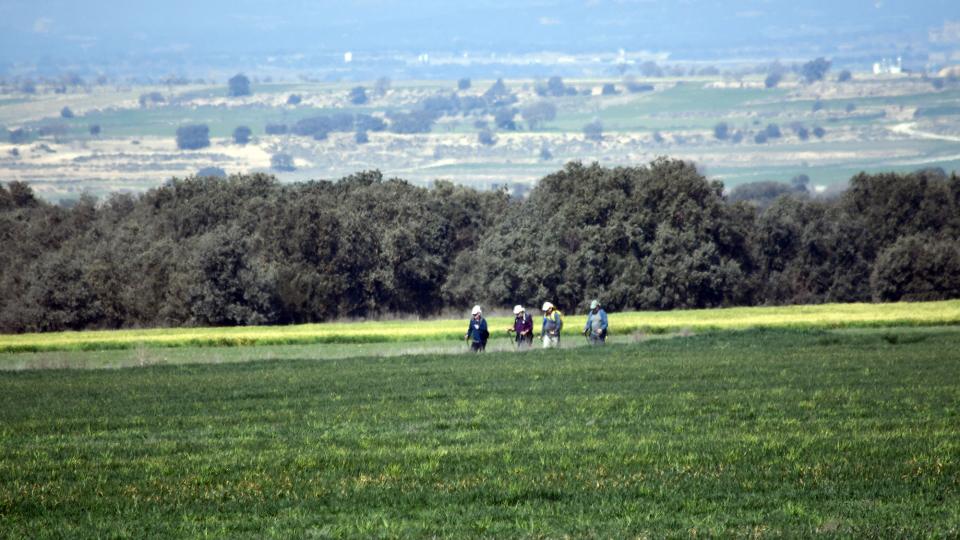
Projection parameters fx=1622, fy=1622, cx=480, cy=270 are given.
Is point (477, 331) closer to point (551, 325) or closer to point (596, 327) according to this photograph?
point (551, 325)

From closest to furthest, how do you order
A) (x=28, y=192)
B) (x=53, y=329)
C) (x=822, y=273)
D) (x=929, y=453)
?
(x=929, y=453)
(x=53, y=329)
(x=822, y=273)
(x=28, y=192)

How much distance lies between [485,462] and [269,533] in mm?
5052

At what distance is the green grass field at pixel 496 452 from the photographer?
1781 centimetres

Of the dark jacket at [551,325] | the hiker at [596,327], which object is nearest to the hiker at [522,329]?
the dark jacket at [551,325]

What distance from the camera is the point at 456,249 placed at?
90750 millimetres

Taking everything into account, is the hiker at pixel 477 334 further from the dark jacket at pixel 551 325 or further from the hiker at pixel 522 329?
the dark jacket at pixel 551 325

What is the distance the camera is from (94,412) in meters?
28.9

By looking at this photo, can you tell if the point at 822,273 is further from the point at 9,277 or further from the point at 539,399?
the point at 539,399

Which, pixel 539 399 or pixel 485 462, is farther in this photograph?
pixel 539 399

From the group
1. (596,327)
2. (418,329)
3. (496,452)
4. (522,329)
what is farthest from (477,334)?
(496,452)

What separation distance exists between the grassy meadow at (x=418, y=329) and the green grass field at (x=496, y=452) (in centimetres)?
1765

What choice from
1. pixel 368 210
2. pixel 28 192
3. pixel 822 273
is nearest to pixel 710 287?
pixel 822 273

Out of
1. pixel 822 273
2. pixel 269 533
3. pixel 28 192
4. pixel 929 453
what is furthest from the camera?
pixel 28 192

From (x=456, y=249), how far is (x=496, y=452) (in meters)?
68.3
